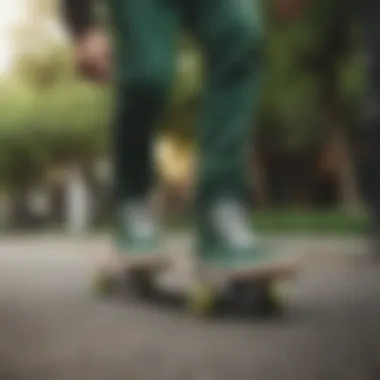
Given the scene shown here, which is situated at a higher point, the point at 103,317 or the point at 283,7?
the point at 283,7

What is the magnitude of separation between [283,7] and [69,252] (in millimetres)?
206

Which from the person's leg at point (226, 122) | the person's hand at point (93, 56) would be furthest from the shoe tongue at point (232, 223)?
the person's hand at point (93, 56)

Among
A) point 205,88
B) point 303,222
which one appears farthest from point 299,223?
point 205,88

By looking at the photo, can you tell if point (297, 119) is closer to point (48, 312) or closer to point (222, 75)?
point (222, 75)

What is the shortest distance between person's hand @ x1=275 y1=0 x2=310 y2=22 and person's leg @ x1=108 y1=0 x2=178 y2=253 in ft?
0.23

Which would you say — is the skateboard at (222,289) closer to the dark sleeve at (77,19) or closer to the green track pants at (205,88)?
the green track pants at (205,88)

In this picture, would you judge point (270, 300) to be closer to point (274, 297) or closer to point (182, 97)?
point (274, 297)

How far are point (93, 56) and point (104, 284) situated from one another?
0.47 feet

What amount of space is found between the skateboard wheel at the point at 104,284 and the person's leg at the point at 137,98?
2 cm

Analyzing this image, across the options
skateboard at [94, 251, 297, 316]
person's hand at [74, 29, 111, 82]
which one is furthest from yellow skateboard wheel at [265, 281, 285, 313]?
person's hand at [74, 29, 111, 82]

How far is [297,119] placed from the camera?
1.95ft

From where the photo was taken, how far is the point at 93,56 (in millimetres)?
591

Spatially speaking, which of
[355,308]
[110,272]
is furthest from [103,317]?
[355,308]

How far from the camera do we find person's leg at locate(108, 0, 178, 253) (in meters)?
0.58
